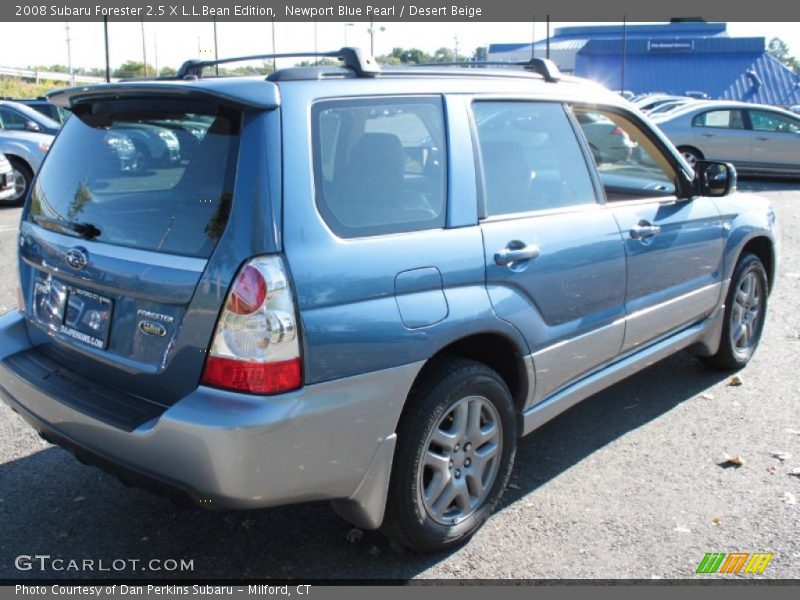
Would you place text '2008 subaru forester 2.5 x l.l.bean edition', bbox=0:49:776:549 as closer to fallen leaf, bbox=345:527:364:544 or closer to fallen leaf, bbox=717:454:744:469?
fallen leaf, bbox=345:527:364:544

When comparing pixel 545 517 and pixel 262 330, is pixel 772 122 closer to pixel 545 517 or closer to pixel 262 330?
pixel 545 517

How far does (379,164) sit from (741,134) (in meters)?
15.1

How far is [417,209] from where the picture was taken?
3.18 metres

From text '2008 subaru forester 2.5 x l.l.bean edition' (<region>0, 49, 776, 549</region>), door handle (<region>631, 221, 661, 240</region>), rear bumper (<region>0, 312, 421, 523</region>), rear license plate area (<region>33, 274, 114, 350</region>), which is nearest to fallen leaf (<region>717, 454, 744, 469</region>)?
text '2008 subaru forester 2.5 x l.l.bean edition' (<region>0, 49, 776, 549</region>)

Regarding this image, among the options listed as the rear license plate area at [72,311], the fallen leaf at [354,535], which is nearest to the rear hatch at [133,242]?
the rear license plate area at [72,311]

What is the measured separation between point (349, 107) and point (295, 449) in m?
1.25

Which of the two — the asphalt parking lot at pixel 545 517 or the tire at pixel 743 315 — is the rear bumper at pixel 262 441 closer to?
the asphalt parking lot at pixel 545 517

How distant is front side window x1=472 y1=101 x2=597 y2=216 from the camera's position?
3.56 meters

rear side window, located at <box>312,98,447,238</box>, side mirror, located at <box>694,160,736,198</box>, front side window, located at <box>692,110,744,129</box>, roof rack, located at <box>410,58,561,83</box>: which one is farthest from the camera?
front side window, located at <box>692,110,744,129</box>

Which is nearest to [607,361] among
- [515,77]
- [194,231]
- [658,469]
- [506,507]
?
[658,469]

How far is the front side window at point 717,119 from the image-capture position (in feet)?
53.6

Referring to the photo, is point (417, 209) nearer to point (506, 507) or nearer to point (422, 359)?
point (422, 359)

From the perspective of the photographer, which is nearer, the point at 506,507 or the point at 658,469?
the point at 506,507

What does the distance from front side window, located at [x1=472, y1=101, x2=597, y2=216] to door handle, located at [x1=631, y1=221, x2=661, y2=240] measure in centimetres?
30
